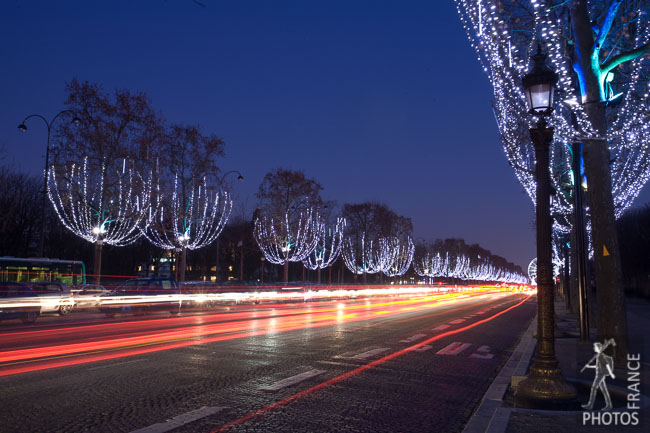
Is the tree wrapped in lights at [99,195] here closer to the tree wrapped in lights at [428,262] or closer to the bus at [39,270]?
the bus at [39,270]

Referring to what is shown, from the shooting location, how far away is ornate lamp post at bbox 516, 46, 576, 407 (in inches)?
293

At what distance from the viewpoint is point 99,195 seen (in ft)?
117

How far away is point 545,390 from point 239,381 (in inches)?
190

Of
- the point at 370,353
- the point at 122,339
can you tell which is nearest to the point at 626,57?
the point at 370,353

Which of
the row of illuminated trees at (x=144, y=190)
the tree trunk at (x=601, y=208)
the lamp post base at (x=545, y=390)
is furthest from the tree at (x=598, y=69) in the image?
the row of illuminated trees at (x=144, y=190)

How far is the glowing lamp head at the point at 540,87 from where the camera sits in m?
8.10

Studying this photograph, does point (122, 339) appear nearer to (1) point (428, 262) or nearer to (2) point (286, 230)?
(2) point (286, 230)

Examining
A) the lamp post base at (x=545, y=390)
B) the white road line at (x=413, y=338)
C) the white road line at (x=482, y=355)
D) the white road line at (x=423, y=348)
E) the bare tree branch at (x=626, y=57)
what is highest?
the bare tree branch at (x=626, y=57)

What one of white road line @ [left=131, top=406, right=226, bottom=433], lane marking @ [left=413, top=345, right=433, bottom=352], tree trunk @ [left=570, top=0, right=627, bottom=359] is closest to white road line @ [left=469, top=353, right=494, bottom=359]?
lane marking @ [left=413, top=345, right=433, bottom=352]

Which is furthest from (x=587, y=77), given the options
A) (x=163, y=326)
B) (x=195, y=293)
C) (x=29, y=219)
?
(x=29, y=219)

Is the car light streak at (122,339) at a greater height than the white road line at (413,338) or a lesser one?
greater

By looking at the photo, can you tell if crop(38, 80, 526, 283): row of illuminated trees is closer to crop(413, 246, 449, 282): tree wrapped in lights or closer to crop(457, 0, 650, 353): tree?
crop(457, 0, 650, 353): tree

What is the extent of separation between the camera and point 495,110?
2220 centimetres

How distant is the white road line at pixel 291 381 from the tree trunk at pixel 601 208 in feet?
21.3
